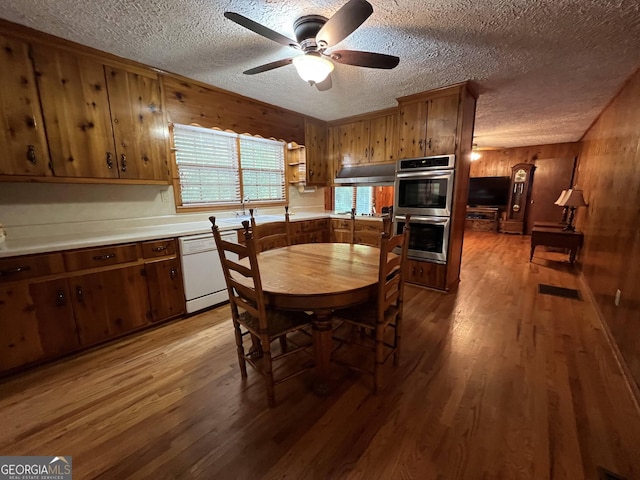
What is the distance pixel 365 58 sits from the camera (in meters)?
1.87

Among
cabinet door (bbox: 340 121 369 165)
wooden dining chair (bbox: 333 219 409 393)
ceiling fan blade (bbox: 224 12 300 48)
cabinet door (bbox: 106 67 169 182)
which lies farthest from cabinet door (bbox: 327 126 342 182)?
wooden dining chair (bbox: 333 219 409 393)

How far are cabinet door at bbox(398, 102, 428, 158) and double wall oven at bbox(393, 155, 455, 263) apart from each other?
14cm

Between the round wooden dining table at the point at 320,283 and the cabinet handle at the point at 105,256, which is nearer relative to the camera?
the round wooden dining table at the point at 320,283

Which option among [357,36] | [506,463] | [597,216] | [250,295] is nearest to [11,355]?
[250,295]

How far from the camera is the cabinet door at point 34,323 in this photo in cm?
183

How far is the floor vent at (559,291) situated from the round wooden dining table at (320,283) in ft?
8.66

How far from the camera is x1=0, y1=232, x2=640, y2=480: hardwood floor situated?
129 centimetres

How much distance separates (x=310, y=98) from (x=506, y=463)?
146 inches

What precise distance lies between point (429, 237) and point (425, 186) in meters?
0.63

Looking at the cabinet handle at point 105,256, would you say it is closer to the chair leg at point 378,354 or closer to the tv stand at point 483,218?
the chair leg at point 378,354

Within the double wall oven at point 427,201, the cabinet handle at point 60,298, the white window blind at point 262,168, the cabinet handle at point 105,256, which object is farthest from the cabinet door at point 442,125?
the cabinet handle at point 60,298

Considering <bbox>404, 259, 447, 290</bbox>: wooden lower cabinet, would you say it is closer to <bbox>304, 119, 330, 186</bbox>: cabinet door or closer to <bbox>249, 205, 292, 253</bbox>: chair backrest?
<bbox>249, 205, 292, 253</bbox>: chair backrest

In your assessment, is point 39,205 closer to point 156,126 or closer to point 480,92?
point 156,126

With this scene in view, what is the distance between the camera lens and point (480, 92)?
3.14 m
